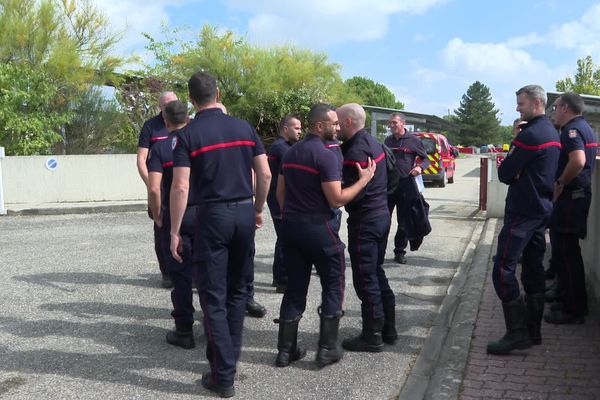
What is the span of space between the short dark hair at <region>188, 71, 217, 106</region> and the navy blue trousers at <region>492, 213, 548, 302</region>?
7.51 ft

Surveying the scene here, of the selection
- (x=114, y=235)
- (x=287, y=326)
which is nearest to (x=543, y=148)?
(x=287, y=326)

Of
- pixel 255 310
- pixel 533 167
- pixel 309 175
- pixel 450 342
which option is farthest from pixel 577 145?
pixel 255 310

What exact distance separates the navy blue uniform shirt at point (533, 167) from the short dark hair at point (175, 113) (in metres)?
2.61

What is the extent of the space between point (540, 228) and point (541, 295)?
1.86ft

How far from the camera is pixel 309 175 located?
420cm

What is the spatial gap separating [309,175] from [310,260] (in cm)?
62

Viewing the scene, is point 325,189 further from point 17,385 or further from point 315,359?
point 17,385

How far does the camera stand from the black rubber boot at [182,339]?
4816 mm

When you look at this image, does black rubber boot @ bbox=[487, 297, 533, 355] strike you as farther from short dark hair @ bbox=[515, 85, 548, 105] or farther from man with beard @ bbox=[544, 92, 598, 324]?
short dark hair @ bbox=[515, 85, 548, 105]

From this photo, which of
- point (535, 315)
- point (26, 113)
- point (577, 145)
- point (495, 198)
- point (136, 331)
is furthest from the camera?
point (26, 113)

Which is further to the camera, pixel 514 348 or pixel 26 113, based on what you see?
pixel 26 113

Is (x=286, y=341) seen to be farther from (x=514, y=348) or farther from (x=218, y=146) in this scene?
(x=514, y=348)

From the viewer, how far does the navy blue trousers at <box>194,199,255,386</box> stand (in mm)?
3875

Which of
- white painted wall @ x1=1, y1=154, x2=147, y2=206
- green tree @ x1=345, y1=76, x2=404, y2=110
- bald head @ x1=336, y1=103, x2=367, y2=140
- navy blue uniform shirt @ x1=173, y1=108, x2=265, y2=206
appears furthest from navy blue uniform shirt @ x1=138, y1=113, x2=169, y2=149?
green tree @ x1=345, y1=76, x2=404, y2=110
